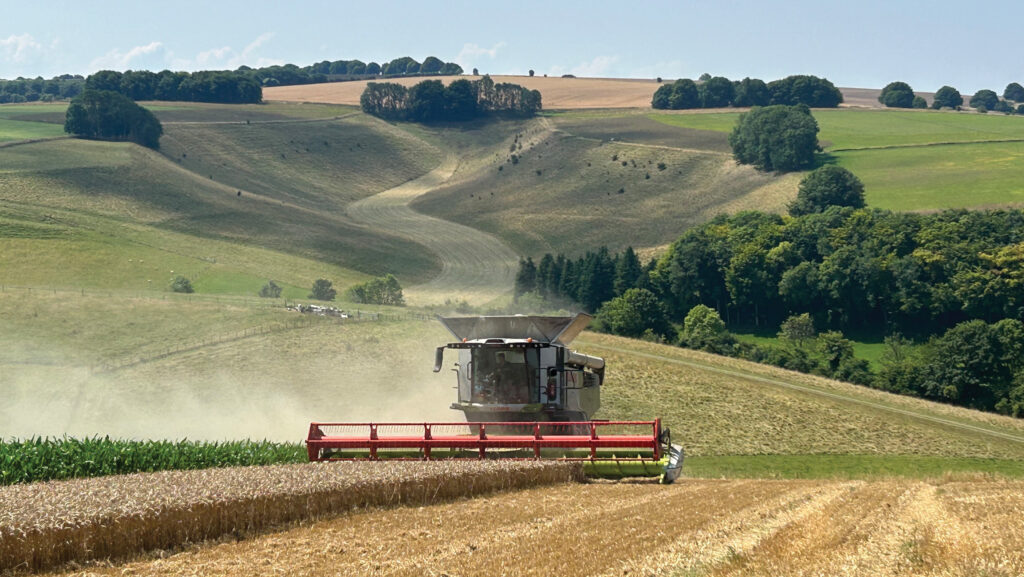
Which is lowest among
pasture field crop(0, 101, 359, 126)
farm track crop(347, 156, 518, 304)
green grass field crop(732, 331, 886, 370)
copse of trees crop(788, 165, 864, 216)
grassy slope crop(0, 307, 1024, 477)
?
green grass field crop(732, 331, 886, 370)

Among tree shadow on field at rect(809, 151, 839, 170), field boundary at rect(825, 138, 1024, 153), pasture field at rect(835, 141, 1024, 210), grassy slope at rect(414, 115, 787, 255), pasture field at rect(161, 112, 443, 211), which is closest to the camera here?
pasture field at rect(835, 141, 1024, 210)

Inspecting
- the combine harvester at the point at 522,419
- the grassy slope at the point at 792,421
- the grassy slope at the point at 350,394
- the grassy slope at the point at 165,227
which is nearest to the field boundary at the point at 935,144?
the grassy slope at the point at 165,227

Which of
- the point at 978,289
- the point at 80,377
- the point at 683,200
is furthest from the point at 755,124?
the point at 80,377

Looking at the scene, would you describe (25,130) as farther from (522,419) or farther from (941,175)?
(522,419)

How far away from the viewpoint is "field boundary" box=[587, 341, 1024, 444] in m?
54.3

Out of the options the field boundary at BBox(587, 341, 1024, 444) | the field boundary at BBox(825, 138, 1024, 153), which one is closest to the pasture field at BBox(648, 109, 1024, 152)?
the field boundary at BBox(825, 138, 1024, 153)

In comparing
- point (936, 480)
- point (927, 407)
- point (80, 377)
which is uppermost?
point (936, 480)

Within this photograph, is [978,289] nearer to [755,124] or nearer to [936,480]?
[755,124]

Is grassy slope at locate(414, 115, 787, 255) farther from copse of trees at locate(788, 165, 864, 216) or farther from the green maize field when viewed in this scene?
the green maize field

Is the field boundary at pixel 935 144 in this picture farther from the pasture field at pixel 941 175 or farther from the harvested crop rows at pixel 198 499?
the harvested crop rows at pixel 198 499

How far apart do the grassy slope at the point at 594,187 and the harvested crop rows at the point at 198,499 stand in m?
105

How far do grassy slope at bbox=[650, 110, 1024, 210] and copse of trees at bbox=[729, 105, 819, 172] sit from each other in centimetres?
565

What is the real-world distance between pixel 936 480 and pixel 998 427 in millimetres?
34937

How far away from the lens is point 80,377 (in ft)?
163
